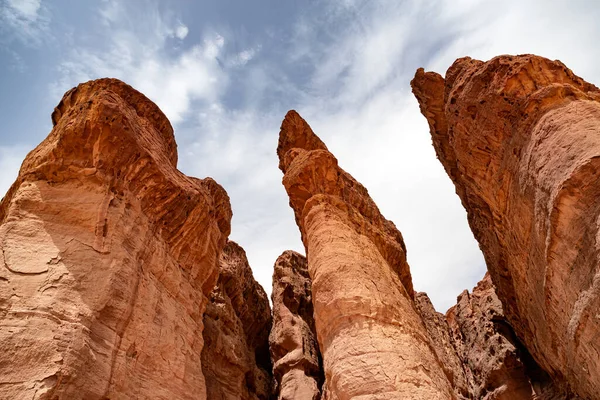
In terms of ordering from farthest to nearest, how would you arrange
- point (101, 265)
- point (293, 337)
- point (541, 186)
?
point (293, 337), point (541, 186), point (101, 265)

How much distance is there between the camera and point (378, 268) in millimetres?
11523

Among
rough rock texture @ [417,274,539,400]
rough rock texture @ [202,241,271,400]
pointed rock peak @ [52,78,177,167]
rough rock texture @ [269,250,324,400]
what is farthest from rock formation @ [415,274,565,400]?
pointed rock peak @ [52,78,177,167]

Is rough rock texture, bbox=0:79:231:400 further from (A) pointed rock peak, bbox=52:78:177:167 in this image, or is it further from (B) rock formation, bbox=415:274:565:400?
(B) rock formation, bbox=415:274:565:400

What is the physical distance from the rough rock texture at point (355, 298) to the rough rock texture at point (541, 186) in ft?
8.78

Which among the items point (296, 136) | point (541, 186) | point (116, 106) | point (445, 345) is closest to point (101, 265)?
point (116, 106)

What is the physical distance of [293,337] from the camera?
16.2 metres

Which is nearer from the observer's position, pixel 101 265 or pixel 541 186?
pixel 101 265

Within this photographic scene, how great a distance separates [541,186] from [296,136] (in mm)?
11968

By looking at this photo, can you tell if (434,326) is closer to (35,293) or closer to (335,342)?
(335,342)

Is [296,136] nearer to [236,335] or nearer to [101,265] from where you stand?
[236,335]

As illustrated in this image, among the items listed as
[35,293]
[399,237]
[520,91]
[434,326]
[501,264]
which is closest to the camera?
[35,293]

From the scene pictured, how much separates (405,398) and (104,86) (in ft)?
31.4

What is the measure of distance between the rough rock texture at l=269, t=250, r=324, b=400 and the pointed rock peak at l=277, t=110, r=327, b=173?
4.93 m

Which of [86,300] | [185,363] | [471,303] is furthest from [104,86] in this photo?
[471,303]
